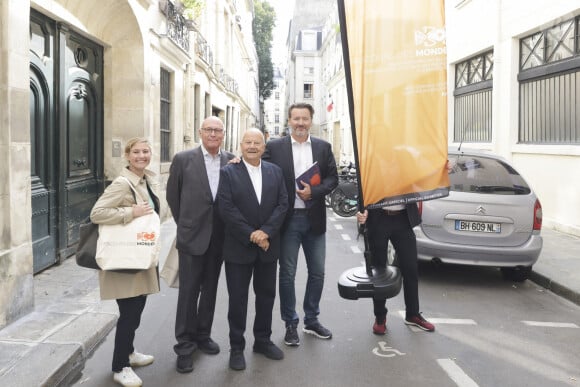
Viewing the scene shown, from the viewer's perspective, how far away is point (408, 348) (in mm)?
4223

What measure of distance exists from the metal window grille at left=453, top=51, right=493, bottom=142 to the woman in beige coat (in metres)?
11.0

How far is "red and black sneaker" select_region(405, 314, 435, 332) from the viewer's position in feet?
15.1

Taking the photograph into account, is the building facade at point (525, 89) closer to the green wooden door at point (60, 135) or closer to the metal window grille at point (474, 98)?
the metal window grille at point (474, 98)

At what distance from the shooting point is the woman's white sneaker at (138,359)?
382 cm

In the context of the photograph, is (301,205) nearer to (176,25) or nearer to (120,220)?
(120,220)

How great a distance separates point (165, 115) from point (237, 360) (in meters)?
8.71

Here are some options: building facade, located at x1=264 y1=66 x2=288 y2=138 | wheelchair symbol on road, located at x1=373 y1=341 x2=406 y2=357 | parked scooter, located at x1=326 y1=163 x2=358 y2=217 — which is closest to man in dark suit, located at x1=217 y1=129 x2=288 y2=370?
wheelchair symbol on road, located at x1=373 y1=341 x2=406 y2=357

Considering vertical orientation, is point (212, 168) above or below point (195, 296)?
above

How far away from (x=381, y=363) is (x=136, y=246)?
1.95 m

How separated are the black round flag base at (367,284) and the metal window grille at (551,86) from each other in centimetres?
707

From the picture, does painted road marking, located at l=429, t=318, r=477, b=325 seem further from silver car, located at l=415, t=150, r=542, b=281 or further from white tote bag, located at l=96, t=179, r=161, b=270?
white tote bag, located at l=96, t=179, r=161, b=270

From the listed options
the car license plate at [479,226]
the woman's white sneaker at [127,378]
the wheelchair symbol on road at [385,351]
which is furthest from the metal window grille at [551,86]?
the woman's white sneaker at [127,378]

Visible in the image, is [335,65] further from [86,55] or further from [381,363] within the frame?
[381,363]

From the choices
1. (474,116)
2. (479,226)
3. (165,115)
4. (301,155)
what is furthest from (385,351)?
(474,116)
